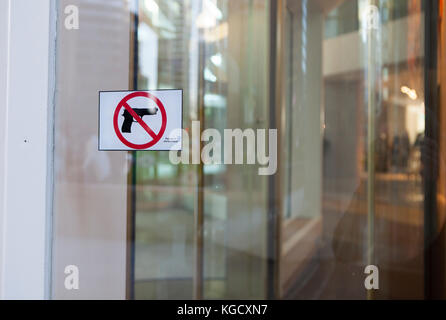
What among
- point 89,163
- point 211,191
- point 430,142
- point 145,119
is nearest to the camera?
point 145,119

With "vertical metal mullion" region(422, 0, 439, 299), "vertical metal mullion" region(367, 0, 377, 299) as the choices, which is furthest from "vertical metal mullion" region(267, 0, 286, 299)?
"vertical metal mullion" region(422, 0, 439, 299)

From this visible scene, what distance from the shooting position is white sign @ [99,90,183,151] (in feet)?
3.40

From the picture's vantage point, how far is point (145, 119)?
1.03m

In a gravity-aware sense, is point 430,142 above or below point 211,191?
above

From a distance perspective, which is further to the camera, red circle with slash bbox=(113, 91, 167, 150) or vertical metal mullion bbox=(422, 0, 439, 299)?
vertical metal mullion bbox=(422, 0, 439, 299)

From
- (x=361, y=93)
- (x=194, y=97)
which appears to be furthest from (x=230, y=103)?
(x=361, y=93)

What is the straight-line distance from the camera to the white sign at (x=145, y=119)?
1035 millimetres

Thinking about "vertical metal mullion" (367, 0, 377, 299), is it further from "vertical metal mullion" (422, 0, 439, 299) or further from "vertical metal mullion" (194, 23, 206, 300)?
"vertical metal mullion" (194, 23, 206, 300)

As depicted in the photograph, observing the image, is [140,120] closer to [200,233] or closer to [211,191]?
[211,191]

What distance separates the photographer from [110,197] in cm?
136

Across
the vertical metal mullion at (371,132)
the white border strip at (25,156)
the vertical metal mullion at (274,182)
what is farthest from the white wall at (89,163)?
the vertical metal mullion at (371,132)

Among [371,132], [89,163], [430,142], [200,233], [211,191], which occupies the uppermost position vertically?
[371,132]

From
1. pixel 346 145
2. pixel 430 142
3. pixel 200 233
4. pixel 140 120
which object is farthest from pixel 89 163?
pixel 346 145
